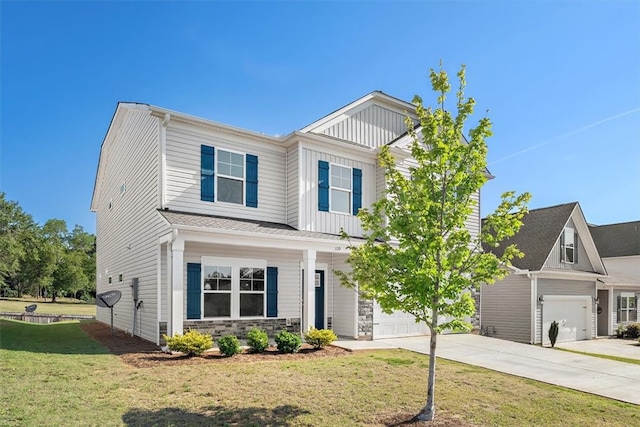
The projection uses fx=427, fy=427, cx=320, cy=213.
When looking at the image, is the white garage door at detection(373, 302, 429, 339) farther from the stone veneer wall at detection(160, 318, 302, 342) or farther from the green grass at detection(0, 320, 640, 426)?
the green grass at detection(0, 320, 640, 426)

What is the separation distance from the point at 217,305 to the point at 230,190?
136 inches

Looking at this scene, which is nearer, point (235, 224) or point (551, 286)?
point (235, 224)

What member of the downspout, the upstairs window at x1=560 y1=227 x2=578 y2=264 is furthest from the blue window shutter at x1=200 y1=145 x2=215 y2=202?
the upstairs window at x1=560 y1=227 x2=578 y2=264

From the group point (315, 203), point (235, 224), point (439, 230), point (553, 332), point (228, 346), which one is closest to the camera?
point (439, 230)

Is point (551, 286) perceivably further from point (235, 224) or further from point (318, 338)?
point (235, 224)

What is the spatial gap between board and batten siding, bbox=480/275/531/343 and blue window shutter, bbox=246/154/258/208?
12264mm

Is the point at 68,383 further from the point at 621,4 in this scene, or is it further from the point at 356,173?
the point at 621,4

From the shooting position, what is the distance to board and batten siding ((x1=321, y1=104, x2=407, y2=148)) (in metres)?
15.4

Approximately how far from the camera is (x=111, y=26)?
12.1 m

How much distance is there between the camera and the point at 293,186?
13.9m

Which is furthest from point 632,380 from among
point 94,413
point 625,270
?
point 625,270

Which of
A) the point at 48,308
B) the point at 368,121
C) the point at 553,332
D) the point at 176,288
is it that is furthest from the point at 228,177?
the point at 48,308

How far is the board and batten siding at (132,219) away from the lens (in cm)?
1228

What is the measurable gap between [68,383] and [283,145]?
922 centimetres
